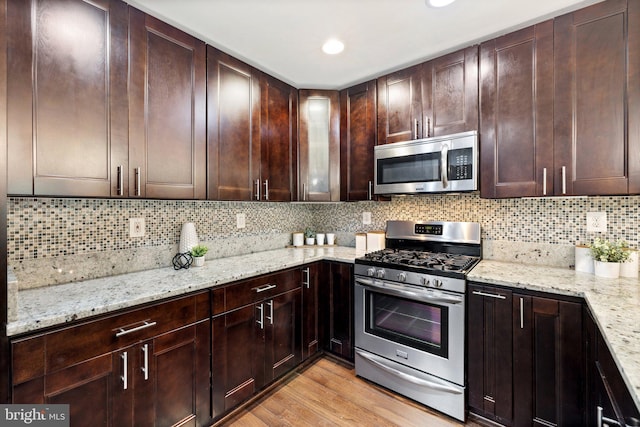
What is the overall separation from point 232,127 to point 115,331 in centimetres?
147

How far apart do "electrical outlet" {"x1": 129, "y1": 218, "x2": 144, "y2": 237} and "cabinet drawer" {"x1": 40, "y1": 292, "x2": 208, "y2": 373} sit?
2.27ft

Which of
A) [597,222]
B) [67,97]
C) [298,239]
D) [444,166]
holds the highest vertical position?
[67,97]

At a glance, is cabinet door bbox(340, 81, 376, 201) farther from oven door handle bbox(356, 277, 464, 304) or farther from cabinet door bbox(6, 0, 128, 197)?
cabinet door bbox(6, 0, 128, 197)

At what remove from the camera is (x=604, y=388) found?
3.57ft

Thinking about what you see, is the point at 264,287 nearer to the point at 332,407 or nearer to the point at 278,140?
the point at 332,407

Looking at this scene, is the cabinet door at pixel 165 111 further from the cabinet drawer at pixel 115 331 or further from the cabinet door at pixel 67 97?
the cabinet drawer at pixel 115 331

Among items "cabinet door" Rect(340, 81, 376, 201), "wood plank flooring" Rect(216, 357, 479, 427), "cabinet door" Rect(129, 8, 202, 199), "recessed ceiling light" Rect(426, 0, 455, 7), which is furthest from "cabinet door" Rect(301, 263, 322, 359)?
"recessed ceiling light" Rect(426, 0, 455, 7)

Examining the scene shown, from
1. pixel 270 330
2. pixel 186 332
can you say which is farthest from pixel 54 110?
pixel 270 330

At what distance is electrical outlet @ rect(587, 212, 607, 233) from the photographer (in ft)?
6.14

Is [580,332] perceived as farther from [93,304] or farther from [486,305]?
Answer: [93,304]

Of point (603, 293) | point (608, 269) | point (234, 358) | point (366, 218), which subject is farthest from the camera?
point (366, 218)

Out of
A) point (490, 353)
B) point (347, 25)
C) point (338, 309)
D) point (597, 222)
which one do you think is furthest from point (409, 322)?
point (347, 25)

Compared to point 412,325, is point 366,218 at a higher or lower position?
higher

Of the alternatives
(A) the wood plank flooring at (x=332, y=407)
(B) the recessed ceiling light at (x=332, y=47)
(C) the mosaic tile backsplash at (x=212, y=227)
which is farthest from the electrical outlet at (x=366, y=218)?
(B) the recessed ceiling light at (x=332, y=47)
